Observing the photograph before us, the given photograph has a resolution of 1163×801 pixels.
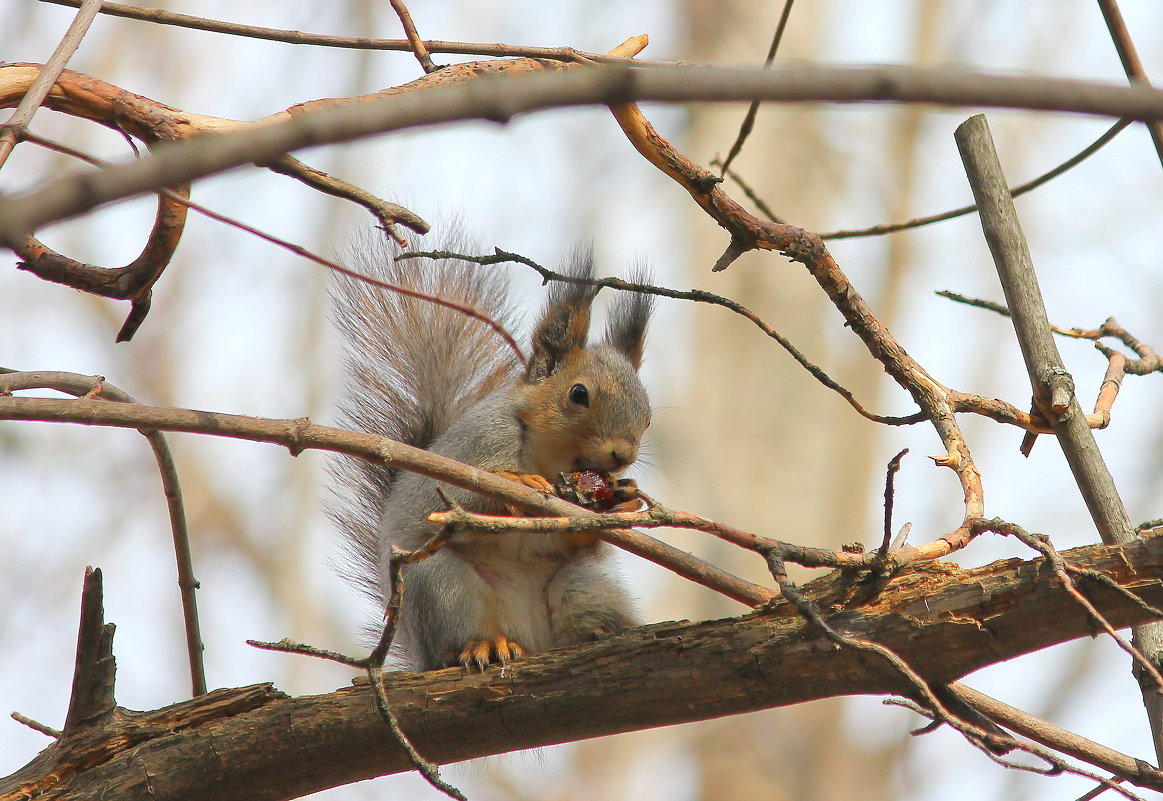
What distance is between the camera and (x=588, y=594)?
7.09 feet

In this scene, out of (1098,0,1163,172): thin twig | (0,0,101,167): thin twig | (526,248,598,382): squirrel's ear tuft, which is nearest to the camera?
(0,0,101,167): thin twig

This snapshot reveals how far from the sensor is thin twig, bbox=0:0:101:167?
1138 mm

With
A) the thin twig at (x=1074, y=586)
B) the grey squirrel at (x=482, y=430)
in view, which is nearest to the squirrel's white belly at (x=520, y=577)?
the grey squirrel at (x=482, y=430)

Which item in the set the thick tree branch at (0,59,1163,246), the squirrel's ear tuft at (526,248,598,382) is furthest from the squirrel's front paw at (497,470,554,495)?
the thick tree branch at (0,59,1163,246)

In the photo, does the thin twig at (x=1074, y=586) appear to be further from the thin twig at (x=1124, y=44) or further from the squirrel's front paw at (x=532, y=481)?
the squirrel's front paw at (x=532, y=481)

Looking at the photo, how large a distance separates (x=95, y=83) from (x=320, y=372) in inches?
191

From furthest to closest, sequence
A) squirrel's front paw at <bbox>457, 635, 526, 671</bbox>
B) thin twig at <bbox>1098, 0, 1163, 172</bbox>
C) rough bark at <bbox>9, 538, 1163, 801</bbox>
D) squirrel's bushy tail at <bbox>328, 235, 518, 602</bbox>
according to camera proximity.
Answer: squirrel's bushy tail at <bbox>328, 235, 518, 602</bbox>, squirrel's front paw at <bbox>457, 635, 526, 671</bbox>, thin twig at <bbox>1098, 0, 1163, 172</bbox>, rough bark at <bbox>9, 538, 1163, 801</bbox>

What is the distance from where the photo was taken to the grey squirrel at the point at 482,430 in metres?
2.15

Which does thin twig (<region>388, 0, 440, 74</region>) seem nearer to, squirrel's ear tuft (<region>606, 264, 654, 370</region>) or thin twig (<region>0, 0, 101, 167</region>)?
thin twig (<region>0, 0, 101, 167</region>)

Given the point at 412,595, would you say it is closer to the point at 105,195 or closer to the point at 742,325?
the point at 105,195

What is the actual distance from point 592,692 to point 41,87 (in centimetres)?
98

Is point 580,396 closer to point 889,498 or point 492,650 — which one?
point 492,650

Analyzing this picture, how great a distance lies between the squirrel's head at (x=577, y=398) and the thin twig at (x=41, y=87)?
1294 millimetres

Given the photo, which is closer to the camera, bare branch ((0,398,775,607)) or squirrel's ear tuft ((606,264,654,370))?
bare branch ((0,398,775,607))
